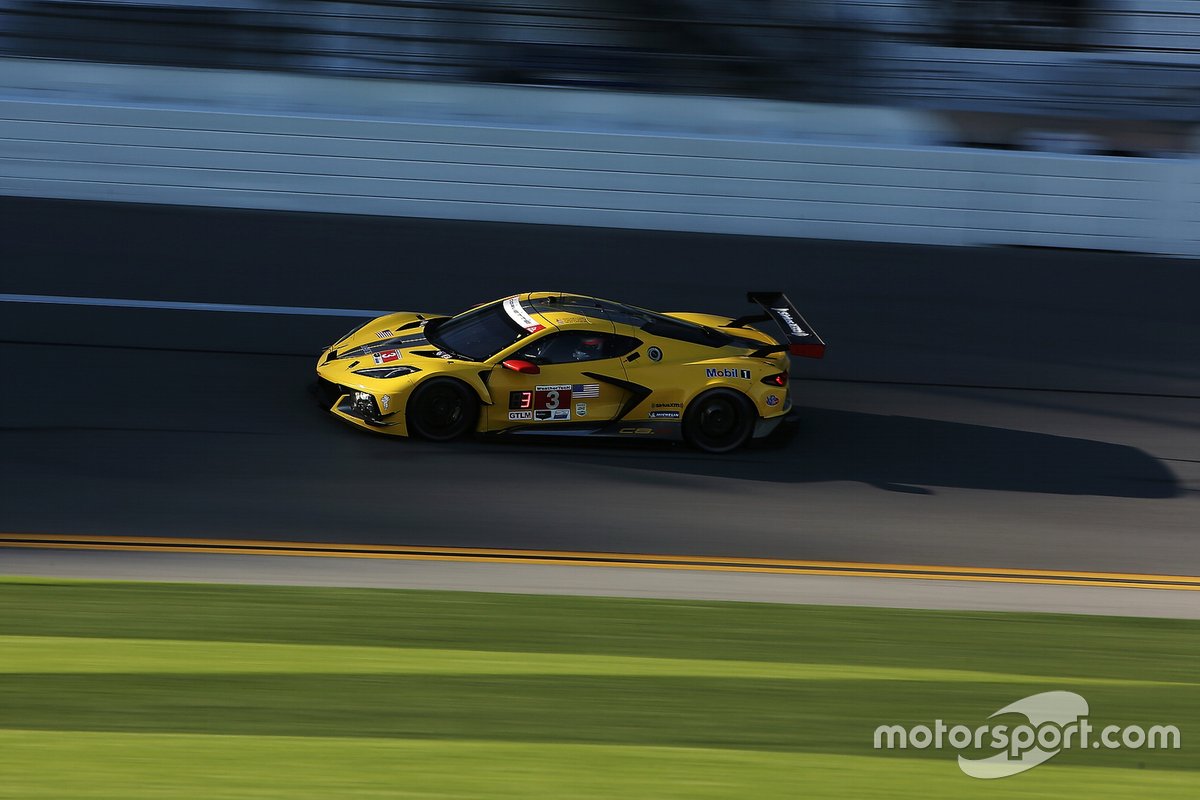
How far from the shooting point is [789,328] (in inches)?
373

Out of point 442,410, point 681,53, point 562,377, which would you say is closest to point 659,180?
point 681,53

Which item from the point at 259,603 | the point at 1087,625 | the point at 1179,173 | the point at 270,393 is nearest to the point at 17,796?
the point at 259,603

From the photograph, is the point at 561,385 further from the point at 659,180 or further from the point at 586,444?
the point at 659,180

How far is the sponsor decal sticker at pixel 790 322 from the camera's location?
9.31 m

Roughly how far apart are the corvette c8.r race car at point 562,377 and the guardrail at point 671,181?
535 centimetres

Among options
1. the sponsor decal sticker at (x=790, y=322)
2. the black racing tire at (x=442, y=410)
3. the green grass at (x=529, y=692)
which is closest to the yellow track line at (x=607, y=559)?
the green grass at (x=529, y=692)

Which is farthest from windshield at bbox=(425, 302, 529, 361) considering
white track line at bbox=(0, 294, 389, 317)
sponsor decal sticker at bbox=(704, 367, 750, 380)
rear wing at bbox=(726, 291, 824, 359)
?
white track line at bbox=(0, 294, 389, 317)

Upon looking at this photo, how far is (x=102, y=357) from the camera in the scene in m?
10.7

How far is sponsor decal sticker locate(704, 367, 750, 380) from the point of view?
9328 millimetres

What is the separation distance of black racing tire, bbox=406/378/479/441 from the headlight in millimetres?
158

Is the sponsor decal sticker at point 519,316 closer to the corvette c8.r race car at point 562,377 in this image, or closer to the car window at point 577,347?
the corvette c8.r race car at point 562,377

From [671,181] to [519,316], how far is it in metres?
5.95

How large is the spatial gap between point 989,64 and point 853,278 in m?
4.59

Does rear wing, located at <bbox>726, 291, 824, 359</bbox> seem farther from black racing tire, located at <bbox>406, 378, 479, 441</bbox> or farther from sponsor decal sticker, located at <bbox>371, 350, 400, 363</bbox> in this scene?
sponsor decal sticker, located at <bbox>371, 350, 400, 363</bbox>
